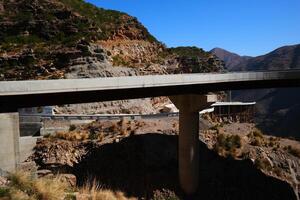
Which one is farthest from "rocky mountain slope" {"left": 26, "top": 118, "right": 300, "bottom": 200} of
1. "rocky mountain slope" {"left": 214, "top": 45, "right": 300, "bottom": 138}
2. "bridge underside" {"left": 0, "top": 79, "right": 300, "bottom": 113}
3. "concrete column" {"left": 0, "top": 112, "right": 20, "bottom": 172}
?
"rocky mountain slope" {"left": 214, "top": 45, "right": 300, "bottom": 138}

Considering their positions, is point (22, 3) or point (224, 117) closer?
point (224, 117)

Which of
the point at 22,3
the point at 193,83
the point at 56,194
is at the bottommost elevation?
the point at 56,194

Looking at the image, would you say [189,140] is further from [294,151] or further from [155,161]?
[294,151]

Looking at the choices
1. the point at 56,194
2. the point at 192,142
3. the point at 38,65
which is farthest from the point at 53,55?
the point at 56,194

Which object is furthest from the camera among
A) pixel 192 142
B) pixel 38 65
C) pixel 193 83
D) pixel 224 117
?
pixel 224 117

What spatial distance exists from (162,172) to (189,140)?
130 inches

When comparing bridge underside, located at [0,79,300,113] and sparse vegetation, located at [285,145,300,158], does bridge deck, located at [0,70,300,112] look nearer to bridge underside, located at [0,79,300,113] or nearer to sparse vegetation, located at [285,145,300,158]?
bridge underside, located at [0,79,300,113]

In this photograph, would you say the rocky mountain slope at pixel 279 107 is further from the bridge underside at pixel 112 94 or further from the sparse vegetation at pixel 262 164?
the bridge underside at pixel 112 94

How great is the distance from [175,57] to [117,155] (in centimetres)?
4258

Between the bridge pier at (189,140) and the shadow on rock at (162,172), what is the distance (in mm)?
771

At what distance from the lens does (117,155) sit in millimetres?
32250

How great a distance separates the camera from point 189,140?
100.0ft

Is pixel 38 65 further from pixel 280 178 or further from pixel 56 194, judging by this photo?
pixel 56 194

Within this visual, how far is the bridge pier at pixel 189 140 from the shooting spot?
30141mm
